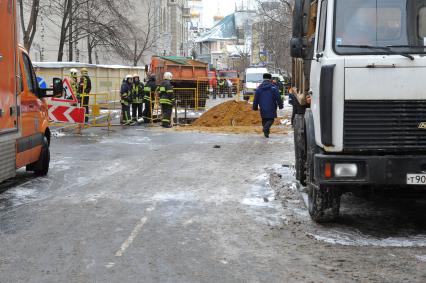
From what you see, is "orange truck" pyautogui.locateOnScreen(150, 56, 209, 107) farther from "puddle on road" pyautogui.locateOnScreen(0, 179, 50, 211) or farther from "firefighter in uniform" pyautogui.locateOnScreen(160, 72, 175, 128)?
"puddle on road" pyautogui.locateOnScreen(0, 179, 50, 211)

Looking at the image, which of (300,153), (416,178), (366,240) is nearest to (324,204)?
(366,240)

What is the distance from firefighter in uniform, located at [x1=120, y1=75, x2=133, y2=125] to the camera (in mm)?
22016

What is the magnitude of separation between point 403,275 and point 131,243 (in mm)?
2752

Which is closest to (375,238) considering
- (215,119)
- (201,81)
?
(215,119)

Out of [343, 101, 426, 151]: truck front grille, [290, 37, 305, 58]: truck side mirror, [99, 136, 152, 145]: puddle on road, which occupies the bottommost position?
[99, 136, 152, 145]: puddle on road

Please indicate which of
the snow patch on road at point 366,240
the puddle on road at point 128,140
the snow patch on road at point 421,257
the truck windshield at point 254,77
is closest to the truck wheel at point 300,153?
the snow patch on road at point 366,240

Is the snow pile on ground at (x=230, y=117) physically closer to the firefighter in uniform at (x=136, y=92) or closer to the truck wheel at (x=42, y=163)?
the firefighter in uniform at (x=136, y=92)

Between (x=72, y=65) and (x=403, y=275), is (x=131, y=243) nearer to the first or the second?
(x=403, y=275)

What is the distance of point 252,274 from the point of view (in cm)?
544

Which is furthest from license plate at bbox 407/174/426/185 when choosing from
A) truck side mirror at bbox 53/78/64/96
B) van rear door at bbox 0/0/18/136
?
truck side mirror at bbox 53/78/64/96

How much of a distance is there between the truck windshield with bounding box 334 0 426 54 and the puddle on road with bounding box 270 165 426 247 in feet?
6.58

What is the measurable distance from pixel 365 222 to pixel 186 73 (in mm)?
24061

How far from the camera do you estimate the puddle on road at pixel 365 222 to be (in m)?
6.59

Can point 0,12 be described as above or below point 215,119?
above
